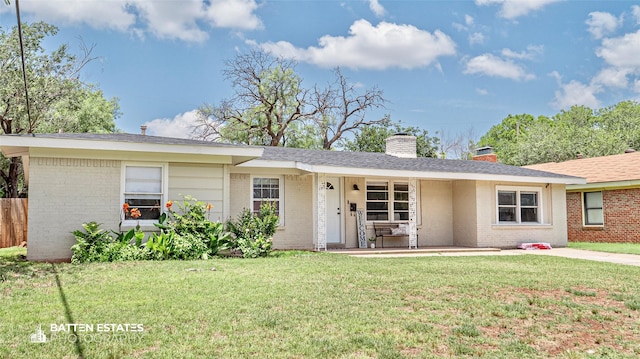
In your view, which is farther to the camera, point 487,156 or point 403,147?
point 487,156

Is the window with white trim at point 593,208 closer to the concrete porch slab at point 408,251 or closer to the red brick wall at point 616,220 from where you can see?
the red brick wall at point 616,220

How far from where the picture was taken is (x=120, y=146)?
11.2 metres

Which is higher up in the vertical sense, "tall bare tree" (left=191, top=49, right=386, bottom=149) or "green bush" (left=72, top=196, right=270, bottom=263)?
"tall bare tree" (left=191, top=49, right=386, bottom=149)

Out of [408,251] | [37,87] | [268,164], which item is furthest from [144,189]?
[37,87]

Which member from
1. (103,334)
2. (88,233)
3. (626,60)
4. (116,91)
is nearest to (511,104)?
(626,60)

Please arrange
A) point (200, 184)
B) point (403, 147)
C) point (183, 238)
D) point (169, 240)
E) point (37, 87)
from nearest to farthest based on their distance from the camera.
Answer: point (169, 240) < point (183, 238) < point (200, 184) < point (403, 147) < point (37, 87)

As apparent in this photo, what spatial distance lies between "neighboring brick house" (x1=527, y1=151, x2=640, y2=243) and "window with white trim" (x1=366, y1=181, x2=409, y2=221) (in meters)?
7.96

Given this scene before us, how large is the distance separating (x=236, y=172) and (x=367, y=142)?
75.6 feet

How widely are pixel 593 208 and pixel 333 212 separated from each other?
36.9 feet

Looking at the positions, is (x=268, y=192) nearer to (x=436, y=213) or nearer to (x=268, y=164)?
(x=268, y=164)

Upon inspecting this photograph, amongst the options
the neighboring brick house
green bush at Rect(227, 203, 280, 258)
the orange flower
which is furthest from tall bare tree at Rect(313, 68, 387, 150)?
the orange flower

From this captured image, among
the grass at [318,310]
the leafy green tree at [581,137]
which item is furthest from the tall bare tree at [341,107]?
the grass at [318,310]

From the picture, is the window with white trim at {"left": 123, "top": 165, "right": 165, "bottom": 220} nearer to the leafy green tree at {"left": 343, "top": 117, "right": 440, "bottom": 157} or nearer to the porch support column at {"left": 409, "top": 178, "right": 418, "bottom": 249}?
the porch support column at {"left": 409, "top": 178, "right": 418, "bottom": 249}

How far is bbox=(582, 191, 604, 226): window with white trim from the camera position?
64.3ft
